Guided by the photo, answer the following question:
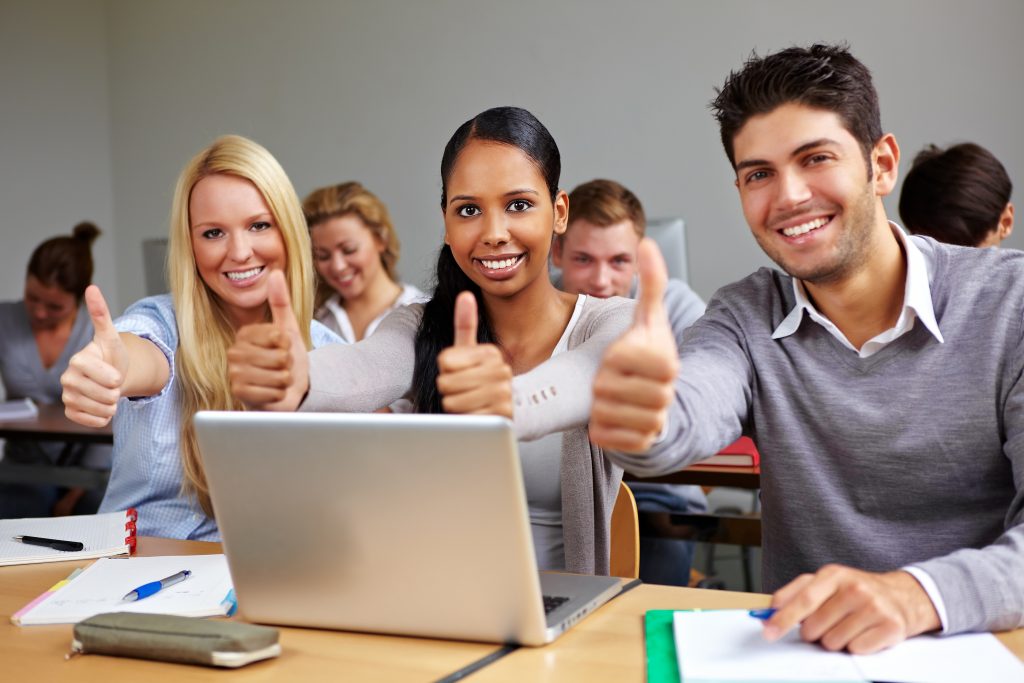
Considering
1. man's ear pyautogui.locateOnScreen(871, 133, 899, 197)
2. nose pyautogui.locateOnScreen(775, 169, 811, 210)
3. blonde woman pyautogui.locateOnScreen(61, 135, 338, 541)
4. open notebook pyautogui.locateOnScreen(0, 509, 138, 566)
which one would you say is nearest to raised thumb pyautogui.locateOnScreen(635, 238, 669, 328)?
nose pyautogui.locateOnScreen(775, 169, 811, 210)

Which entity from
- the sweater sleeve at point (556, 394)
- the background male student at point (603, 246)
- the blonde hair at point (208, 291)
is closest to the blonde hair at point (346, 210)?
the background male student at point (603, 246)

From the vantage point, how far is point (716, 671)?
3.01 feet

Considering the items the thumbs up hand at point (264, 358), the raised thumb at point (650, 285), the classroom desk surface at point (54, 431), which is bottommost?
the classroom desk surface at point (54, 431)

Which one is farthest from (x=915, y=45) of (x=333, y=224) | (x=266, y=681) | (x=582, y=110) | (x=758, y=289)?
(x=266, y=681)

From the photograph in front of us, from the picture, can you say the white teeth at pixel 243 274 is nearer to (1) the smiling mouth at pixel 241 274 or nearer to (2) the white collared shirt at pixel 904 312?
(1) the smiling mouth at pixel 241 274

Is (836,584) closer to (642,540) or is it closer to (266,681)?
(266,681)

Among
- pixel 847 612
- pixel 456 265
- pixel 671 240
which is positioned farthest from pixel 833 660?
pixel 671 240

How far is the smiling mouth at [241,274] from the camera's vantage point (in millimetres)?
1857

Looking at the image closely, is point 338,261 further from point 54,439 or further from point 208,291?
point 208,291

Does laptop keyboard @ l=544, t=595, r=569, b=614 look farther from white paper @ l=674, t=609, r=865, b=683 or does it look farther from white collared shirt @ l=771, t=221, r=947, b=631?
white collared shirt @ l=771, t=221, r=947, b=631

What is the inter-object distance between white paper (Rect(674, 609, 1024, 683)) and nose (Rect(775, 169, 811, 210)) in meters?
0.56

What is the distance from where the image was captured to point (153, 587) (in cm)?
125

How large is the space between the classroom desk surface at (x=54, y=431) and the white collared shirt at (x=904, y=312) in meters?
2.13

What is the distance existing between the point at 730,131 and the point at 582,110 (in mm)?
3190
